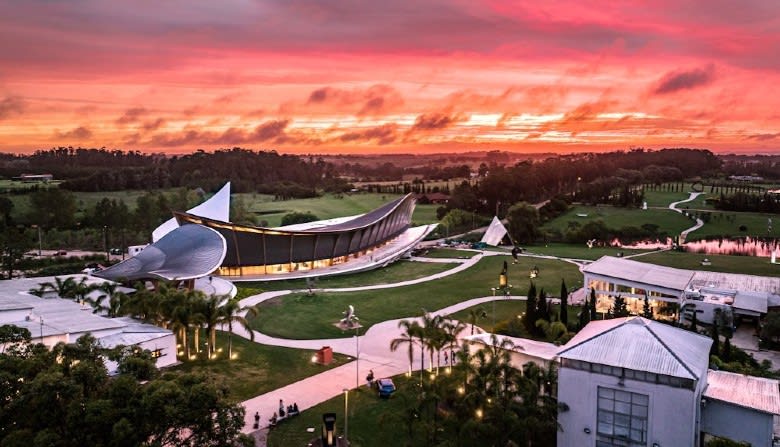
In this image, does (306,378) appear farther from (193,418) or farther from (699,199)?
(699,199)

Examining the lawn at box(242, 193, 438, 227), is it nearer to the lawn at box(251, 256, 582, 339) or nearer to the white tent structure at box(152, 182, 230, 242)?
the white tent structure at box(152, 182, 230, 242)

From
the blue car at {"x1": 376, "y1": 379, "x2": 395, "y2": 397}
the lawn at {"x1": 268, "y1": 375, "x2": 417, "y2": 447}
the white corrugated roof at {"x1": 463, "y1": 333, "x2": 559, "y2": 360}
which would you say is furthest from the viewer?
the blue car at {"x1": 376, "y1": 379, "x2": 395, "y2": 397}

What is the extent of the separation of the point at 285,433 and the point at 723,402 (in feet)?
53.9

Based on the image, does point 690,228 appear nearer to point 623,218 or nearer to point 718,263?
point 623,218

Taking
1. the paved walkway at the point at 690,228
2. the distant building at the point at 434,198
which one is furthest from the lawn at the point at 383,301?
the distant building at the point at 434,198

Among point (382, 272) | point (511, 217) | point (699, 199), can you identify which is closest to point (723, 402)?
point (382, 272)

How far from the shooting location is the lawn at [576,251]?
68812 millimetres

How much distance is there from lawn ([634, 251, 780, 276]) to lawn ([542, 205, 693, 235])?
23.2 m

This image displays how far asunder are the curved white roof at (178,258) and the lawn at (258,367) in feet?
34.8

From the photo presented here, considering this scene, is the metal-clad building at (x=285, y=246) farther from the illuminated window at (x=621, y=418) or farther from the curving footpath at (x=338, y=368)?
the illuminated window at (x=621, y=418)

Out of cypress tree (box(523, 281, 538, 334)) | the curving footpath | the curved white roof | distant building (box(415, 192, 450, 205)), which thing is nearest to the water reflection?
cypress tree (box(523, 281, 538, 334))

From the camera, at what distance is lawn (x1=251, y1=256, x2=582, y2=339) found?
128 ft

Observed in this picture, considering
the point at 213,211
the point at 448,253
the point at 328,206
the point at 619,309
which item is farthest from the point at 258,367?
the point at 328,206

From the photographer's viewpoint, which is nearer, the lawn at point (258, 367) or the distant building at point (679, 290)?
the lawn at point (258, 367)
